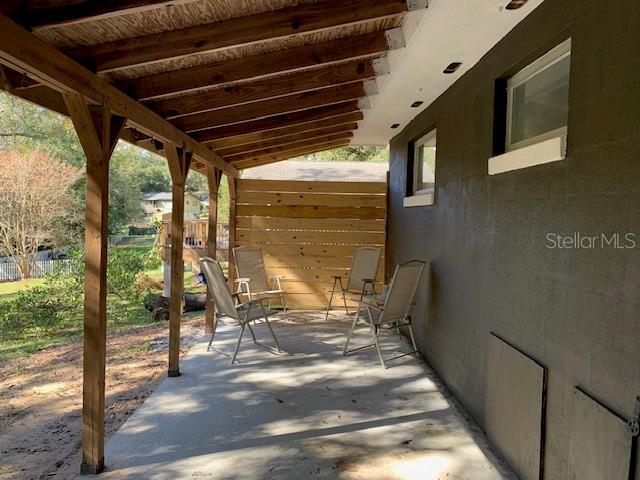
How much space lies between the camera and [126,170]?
22.8 metres

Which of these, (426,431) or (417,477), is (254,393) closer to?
(426,431)

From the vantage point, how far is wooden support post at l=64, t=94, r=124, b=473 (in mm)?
2400

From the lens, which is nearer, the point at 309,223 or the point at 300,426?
the point at 300,426

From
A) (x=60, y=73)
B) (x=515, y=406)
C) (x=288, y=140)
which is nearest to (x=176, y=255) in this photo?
(x=60, y=73)

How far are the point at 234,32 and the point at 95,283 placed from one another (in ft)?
4.59

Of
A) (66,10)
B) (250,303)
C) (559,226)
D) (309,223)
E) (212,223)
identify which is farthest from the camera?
(309,223)

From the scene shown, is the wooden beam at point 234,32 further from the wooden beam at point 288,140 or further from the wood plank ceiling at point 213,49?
the wooden beam at point 288,140

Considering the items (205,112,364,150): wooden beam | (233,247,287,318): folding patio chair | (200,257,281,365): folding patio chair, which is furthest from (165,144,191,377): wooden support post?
(233,247,287,318): folding patio chair

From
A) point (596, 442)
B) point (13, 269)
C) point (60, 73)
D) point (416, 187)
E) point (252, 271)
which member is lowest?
point (13, 269)

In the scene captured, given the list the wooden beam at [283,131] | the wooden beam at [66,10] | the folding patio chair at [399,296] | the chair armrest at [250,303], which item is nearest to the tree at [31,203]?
the wooden beam at [283,131]

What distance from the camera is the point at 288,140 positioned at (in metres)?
5.73

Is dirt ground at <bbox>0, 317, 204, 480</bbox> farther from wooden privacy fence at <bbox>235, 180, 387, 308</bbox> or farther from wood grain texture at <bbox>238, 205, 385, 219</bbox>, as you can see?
wood grain texture at <bbox>238, 205, 385, 219</bbox>

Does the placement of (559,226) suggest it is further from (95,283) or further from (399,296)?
(399,296)

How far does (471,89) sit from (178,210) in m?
2.41
